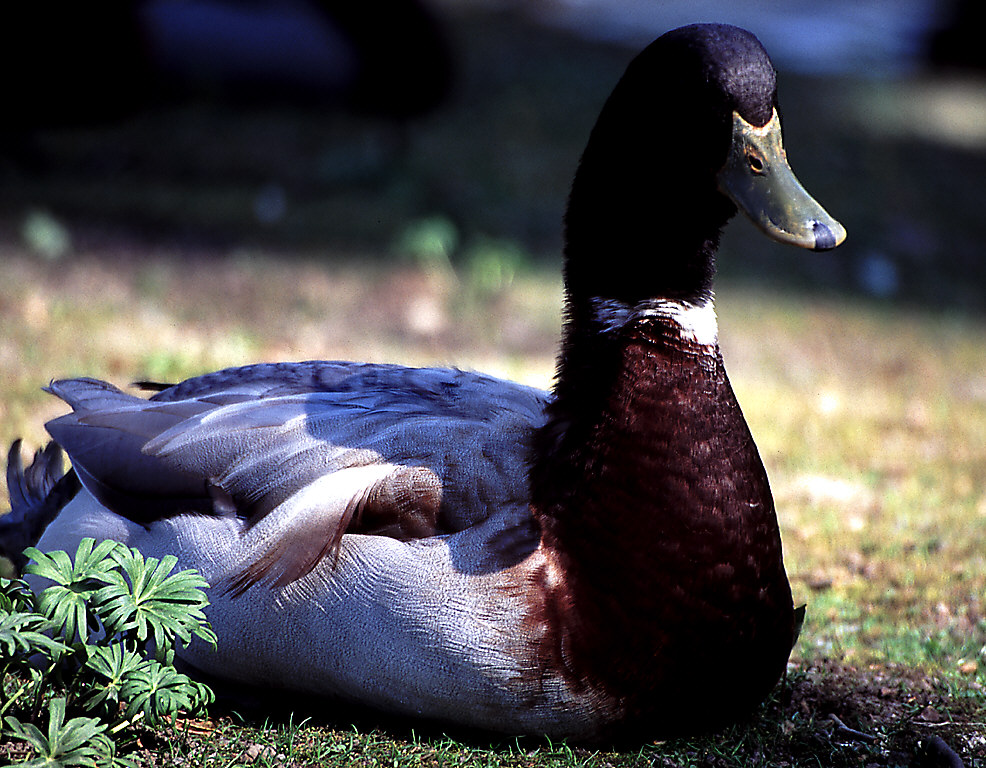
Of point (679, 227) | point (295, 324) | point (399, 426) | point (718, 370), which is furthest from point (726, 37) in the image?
point (295, 324)

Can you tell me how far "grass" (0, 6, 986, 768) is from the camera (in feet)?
8.18

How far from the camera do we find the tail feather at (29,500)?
2818mm

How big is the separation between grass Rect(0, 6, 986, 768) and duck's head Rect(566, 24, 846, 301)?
958 millimetres

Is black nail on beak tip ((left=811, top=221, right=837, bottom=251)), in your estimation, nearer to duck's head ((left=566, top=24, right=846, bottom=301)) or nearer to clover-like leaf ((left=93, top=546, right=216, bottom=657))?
duck's head ((left=566, top=24, right=846, bottom=301))

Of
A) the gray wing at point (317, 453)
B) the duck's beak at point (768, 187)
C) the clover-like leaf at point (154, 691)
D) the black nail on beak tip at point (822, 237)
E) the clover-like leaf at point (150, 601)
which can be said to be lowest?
the clover-like leaf at point (154, 691)

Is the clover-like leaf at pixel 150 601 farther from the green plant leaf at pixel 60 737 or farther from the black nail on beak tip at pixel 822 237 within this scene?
the black nail on beak tip at pixel 822 237

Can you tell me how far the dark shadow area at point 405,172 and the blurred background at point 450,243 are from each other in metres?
0.02

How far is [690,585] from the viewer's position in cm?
220

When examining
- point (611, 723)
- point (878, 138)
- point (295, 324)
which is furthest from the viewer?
point (878, 138)

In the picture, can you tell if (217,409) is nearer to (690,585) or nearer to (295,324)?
(690,585)

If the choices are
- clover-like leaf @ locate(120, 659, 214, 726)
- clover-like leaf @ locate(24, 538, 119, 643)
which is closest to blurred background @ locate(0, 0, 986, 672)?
clover-like leaf @ locate(120, 659, 214, 726)

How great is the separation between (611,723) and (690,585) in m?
0.31

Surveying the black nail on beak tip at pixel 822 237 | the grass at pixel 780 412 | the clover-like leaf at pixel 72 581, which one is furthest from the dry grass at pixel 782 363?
the clover-like leaf at pixel 72 581

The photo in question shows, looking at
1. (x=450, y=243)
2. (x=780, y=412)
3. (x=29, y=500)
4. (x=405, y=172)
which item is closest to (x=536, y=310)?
(x=450, y=243)
